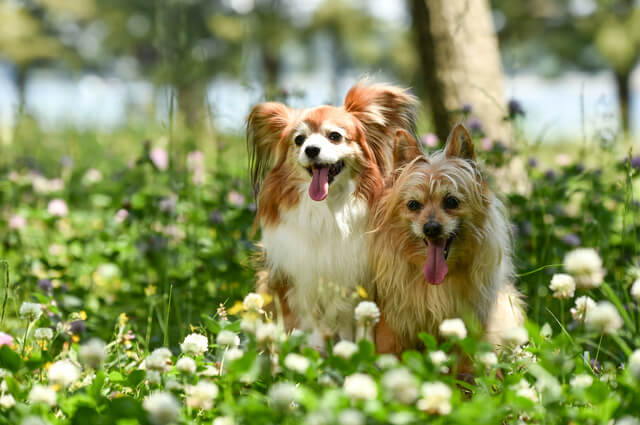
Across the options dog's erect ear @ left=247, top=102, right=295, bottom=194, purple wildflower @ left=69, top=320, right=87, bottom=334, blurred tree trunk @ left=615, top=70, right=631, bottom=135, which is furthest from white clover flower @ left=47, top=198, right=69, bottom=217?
blurred tree trunk @ left=615, top=70, right=631, bottom=135

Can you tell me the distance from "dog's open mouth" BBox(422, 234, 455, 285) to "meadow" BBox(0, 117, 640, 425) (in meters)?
0.32

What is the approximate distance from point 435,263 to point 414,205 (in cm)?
28

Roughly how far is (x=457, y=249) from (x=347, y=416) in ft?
4.80

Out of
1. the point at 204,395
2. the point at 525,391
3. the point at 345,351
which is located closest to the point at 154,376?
the point at 204,395

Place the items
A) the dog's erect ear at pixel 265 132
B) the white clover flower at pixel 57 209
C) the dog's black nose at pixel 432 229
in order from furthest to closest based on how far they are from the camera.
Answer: the white clover flower at pixel 57 209
the dog's erect ear at pixel 265 132
the dog's black nose at pixel 432 229

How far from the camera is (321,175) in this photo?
3.11 metres

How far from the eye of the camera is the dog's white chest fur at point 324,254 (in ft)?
10.2

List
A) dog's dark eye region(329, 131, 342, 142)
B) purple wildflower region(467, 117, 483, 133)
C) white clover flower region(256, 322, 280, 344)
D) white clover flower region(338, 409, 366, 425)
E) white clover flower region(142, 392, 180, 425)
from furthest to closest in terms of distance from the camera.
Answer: purple wildflower region(467, 117, 483, 133), dog's dark eye region(329, 131, 342, 142), white clover flower region(256, 322, 280, 344), white clover flower region(142, 392, 180, 425), white clover flower region(338, 409, 366, 425)

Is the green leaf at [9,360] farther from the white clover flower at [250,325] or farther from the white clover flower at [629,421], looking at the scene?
the white clover flower at [629,421]

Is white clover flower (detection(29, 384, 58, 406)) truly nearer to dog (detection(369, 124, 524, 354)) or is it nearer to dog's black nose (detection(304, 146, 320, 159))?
dog (detection(369, 124, 524, 354))

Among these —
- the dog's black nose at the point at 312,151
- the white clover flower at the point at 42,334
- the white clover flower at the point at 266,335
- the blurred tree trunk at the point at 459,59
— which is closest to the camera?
the white clover flower at the point at 266,335

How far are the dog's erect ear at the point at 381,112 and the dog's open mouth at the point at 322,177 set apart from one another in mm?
235

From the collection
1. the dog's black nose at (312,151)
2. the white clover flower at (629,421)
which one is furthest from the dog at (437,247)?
the white clover flower at (629,421)

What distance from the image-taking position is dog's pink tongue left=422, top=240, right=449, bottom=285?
2.71m
